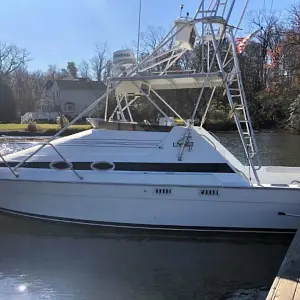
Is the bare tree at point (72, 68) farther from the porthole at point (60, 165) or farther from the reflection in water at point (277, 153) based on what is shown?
the porthole at point (60, 165)

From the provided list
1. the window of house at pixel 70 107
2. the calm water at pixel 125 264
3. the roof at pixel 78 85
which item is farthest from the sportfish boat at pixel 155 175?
the roof at pixel 78 85

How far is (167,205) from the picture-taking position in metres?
8.99

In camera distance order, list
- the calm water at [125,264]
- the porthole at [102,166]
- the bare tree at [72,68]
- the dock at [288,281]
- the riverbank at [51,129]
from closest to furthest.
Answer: the dock at [288,281] → the calm water at [125,264] → the porthole at [102,166] → the riverbank at [51,129] → the bare tree at [72,68]

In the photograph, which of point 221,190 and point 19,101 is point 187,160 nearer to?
point 221,190

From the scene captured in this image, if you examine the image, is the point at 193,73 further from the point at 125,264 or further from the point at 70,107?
the point at 70,107

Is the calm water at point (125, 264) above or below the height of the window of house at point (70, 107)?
below

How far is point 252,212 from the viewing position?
8891mm

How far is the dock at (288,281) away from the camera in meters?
5.53

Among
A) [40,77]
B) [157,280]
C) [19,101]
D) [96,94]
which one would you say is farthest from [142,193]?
[40,77]

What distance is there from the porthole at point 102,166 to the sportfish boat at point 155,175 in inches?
0.8

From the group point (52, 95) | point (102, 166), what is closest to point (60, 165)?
point (102, 166)

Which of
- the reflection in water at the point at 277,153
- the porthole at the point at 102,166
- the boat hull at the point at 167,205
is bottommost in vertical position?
the reflection in water at the point at 277,153

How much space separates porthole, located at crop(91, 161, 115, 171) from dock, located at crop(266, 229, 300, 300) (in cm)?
375

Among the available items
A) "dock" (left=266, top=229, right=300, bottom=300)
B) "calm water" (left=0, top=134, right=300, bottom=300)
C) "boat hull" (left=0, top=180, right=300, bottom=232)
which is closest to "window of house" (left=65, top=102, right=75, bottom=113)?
"calm water" (left=0, top=134, right=300, bottom=300)
